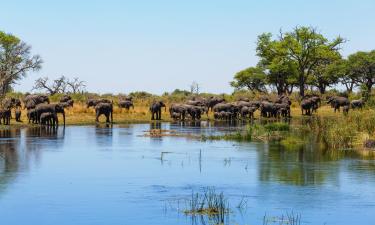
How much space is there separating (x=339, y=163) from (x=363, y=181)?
4902 mm

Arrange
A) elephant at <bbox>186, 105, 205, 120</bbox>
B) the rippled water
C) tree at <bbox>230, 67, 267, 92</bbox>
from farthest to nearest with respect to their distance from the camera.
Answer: tree at <bbox>230, 67, 267, 92</bbox> < elephant at <bbox>186, 105, 205, 120</bbox> < the rippled water

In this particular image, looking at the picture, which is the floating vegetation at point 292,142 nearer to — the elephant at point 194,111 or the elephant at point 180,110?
the elephant at point 180,110

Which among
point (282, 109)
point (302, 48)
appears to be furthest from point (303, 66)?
point (282, 109)

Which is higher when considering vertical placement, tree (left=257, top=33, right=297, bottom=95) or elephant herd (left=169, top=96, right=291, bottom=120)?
tree (left=257, top=33, right=297, bottom=95)

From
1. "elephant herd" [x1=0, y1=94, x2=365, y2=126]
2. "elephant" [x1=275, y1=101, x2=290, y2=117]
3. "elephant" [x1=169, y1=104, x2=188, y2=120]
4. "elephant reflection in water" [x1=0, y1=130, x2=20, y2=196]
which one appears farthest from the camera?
"elephant" [x1=275, y1=101, x2=290, y2=117]

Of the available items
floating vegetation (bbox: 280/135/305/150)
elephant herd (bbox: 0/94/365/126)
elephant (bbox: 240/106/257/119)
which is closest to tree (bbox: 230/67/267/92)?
elephant herd (bbox: 0/94/365/126)

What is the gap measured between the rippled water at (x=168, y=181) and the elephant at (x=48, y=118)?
1260 cm

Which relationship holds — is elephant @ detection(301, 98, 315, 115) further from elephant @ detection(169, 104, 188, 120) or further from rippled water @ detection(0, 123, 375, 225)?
rippled water @ detection(0, 123, 375, 225)

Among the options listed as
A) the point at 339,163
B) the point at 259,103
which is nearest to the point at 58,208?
the point at 339,163

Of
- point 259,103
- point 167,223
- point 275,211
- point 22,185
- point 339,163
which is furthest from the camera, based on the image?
point 259,103

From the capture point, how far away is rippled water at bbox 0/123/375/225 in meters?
18.8

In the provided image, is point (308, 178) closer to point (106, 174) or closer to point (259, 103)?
point (106, 174)

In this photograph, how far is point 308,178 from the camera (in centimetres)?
2480

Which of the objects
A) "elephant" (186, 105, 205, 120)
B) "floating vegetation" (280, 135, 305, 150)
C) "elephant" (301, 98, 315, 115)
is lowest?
"floating vegetation" (280, 135, 305, 150)
